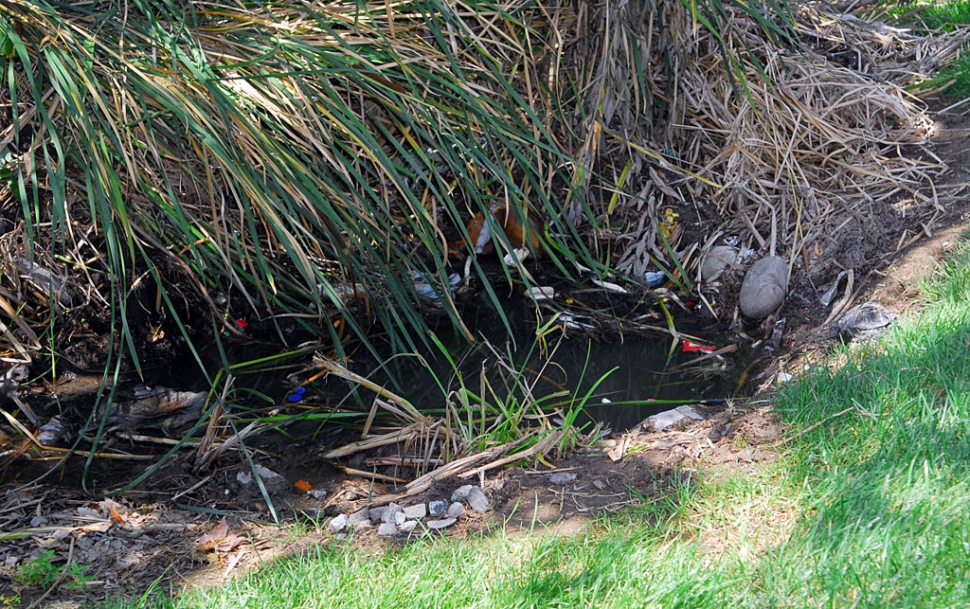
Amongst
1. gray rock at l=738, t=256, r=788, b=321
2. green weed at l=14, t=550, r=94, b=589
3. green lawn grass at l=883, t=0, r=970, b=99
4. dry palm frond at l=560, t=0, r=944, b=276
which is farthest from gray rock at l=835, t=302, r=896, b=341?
green weed at l=14, t=550, r=94, b=589

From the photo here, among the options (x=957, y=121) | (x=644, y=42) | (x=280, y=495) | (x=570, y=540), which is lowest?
(x=280, y=495)

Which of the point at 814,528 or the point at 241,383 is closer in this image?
the point at 814,528

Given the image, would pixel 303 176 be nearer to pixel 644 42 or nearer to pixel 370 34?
pixel 370 34

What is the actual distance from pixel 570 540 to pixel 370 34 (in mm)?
2112

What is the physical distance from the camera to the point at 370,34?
3234 mm

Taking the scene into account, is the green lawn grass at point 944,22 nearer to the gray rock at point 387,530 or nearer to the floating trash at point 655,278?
the floating trash at point 655,278

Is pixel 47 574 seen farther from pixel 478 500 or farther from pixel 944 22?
pixel 944 22

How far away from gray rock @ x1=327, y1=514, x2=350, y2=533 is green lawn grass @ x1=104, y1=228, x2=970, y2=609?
0.16m

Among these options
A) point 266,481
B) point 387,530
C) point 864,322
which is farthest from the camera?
point 864,322

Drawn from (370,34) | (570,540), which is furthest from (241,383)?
(570,540)

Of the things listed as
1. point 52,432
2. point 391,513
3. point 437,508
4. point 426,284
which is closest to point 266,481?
point 391,513

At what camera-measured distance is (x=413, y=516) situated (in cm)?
216

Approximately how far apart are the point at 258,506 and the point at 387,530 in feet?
1.43

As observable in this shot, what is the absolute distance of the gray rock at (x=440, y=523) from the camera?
2.10 m
